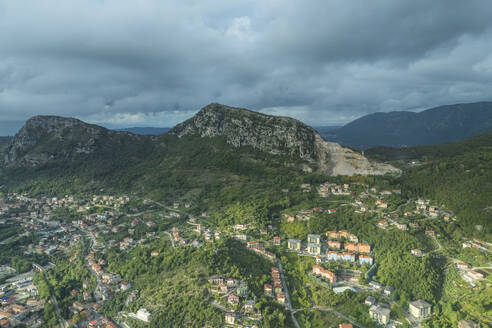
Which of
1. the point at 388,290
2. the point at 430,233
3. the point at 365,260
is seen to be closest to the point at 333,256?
the point at 365,260

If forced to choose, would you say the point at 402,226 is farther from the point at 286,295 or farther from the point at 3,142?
the point at 3,142

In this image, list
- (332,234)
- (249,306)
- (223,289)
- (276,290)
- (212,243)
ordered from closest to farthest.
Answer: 1. (249,306)
2. (223,289)
3. (276,290)
4. (332,234)
5. (212,243)

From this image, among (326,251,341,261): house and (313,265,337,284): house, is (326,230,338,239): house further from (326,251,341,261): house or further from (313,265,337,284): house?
(313,265,337,284): house

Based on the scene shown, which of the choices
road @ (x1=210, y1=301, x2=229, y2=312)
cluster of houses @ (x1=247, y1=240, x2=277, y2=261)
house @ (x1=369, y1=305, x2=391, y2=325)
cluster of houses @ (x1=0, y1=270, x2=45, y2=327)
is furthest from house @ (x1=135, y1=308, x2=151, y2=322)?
house @ (x1=369, y1=305, x2=391, y2=325)

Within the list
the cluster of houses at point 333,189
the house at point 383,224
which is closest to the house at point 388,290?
the house at point 383,224

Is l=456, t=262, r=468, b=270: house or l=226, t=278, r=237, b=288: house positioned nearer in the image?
l=226, t=278, r=237, b=288: house

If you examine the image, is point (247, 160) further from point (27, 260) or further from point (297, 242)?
point (27, 260)
